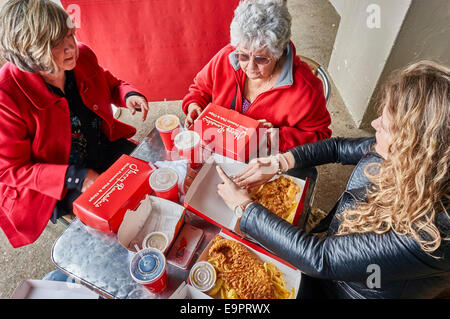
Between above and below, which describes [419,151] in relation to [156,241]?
above

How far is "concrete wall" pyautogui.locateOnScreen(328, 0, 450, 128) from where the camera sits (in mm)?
2438

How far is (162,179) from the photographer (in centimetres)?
137

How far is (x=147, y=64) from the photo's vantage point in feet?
9.66

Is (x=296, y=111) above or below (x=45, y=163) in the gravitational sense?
above

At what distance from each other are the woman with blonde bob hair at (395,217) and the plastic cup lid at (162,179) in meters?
0.27

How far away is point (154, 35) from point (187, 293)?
2452 millimetres

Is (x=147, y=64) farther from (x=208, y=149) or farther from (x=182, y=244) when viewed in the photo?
(x=182, y=244)

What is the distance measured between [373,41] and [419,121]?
2353 mm

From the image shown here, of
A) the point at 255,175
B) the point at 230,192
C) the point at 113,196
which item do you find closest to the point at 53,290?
the point at 113,196

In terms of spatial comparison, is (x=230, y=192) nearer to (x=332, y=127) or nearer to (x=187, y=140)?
(x=187, y=140)

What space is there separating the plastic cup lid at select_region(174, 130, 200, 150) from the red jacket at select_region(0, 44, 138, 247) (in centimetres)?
74

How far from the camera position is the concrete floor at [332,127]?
8.02 feet

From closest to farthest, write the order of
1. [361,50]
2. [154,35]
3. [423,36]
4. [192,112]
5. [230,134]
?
[230,134]
[192,112]
[423,36]
[154,35]
[361,50]
